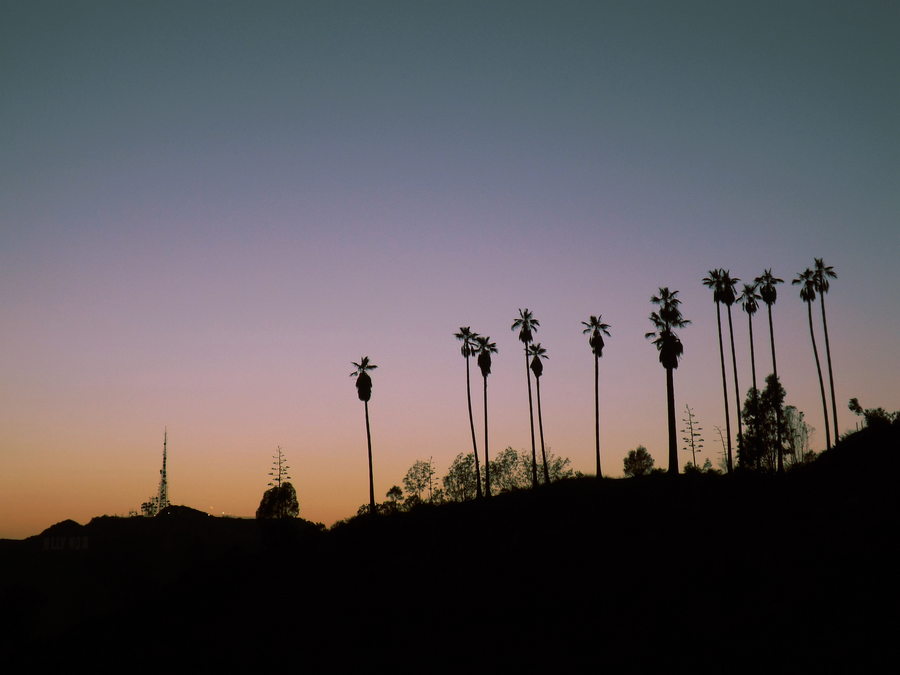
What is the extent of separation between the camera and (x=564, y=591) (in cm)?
3422

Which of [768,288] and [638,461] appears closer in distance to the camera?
[768,288]

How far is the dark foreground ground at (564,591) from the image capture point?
26359 mm

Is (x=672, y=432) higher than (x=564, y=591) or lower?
higher

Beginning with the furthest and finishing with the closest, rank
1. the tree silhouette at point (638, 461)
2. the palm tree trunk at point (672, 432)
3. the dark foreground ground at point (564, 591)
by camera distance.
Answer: the tree silhouette at point (638, 461) → the palm tree trunk at point (672, 432) → the dark foreground ground at point (564, 591)

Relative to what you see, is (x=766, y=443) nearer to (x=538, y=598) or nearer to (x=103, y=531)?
(x=538, y=598)

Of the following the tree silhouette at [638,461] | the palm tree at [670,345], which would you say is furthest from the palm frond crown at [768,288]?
the tree silhouette at [638,461]

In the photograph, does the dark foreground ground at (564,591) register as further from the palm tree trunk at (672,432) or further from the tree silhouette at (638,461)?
the tree silhouette at (638,461)

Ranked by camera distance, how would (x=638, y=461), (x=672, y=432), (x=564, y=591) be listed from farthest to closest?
(x=638, y=461) < (x=672, y=432) < (x=564, y=591)

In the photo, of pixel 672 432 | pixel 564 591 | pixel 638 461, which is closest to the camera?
pixel 564 591

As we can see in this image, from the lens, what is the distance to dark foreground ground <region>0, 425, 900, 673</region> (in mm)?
26359

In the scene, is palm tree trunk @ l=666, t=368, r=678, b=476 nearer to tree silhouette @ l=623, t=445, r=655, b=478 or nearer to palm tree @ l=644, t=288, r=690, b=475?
palm tree @ l=644, t=288, r=690, b=475

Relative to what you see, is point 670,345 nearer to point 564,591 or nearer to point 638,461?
point 564,591

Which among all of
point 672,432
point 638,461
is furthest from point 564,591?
point 638,461

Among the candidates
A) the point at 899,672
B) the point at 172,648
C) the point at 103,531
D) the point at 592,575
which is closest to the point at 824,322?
the point at 592,575
